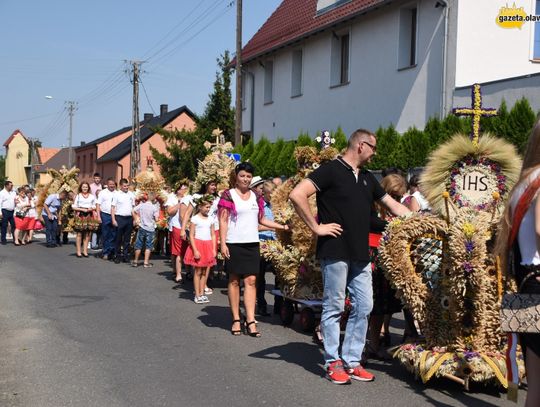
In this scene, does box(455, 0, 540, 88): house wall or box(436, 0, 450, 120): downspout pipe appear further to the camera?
box(436, 0, 450, 120): downspout pipe

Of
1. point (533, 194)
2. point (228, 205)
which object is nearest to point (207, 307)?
point (228, 205)

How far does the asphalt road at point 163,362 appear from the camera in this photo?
579cm

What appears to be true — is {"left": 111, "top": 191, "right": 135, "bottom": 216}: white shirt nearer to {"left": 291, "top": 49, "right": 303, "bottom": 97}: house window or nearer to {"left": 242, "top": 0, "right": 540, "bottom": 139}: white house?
{"left": 242, "top": 0, "right": 540, "bottom": 139}: white house

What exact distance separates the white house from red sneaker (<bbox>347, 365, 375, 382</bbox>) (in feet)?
31.1

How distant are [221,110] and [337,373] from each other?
1353 inches

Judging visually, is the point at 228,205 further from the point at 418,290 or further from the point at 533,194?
the point at 533,194


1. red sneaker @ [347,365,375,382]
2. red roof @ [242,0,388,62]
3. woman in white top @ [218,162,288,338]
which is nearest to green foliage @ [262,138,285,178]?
→ red roof @ [242,0,388,62]

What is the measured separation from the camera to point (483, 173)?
22.2 ft

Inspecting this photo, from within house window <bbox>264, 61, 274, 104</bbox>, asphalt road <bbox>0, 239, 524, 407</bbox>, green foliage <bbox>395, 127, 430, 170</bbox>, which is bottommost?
asphalt road <bbox>0, 239, 524, 407</bbox>

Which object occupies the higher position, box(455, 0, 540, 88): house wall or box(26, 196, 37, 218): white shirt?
box(455, 0, 540, 88): house wall

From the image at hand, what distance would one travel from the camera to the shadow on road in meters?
6.80

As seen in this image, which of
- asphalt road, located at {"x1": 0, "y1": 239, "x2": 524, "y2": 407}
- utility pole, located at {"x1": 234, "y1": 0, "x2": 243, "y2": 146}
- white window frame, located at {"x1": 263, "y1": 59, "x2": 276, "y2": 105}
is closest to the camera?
asphalt road, located at {"x1": 0, "y1": 239, "x2": 524, "y2": 407}

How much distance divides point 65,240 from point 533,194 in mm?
20432

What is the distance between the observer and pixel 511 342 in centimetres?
434
